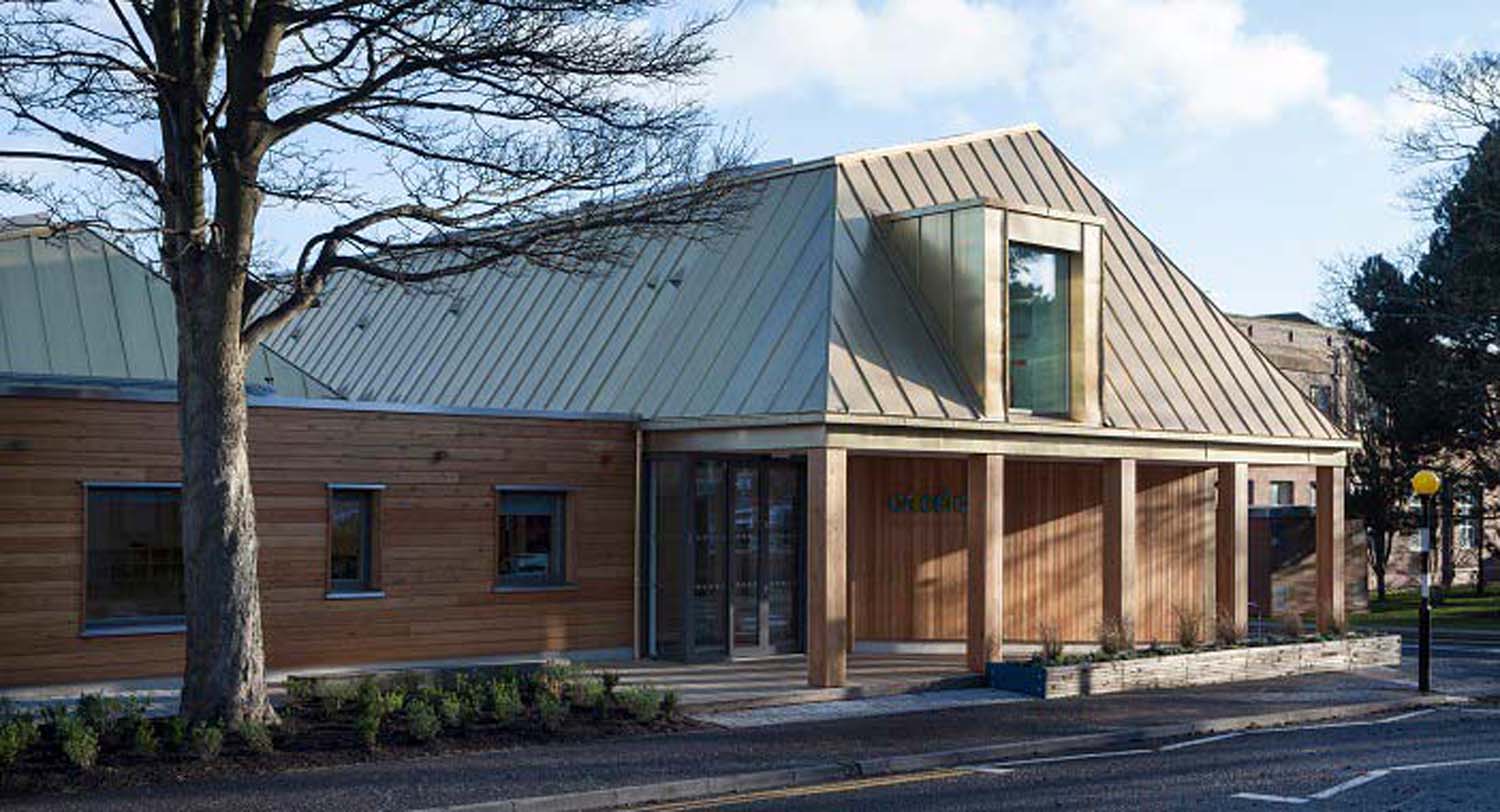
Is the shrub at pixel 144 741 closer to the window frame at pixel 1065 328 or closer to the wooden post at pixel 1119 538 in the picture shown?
the window frame at pixel 1065 328

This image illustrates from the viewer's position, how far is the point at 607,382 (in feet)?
77.4

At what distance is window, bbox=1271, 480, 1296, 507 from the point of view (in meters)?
48.0

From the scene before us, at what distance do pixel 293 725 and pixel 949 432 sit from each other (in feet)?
29.8

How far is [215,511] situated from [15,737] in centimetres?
259

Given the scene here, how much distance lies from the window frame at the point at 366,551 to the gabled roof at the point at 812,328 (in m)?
2.83

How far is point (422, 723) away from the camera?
14.7 m

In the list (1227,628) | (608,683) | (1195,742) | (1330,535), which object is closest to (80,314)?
(608,683)

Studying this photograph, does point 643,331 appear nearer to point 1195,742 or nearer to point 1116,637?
point 1116,637

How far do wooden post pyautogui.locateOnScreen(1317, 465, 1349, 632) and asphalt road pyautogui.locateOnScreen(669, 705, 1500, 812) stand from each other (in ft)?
26.4

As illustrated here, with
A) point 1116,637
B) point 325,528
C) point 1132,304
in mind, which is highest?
point 1132,304

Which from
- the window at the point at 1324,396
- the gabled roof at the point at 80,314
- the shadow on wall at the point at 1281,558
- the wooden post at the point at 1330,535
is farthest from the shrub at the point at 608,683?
the window at the point at 1324,396

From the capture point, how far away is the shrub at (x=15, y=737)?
12719 millimetres

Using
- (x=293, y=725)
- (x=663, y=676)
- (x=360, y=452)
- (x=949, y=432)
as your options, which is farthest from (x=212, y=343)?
(x=949, y=432)

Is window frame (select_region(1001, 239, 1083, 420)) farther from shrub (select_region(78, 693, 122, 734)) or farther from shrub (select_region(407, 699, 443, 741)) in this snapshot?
shrub (select_region(78, 693, 122, 734))
